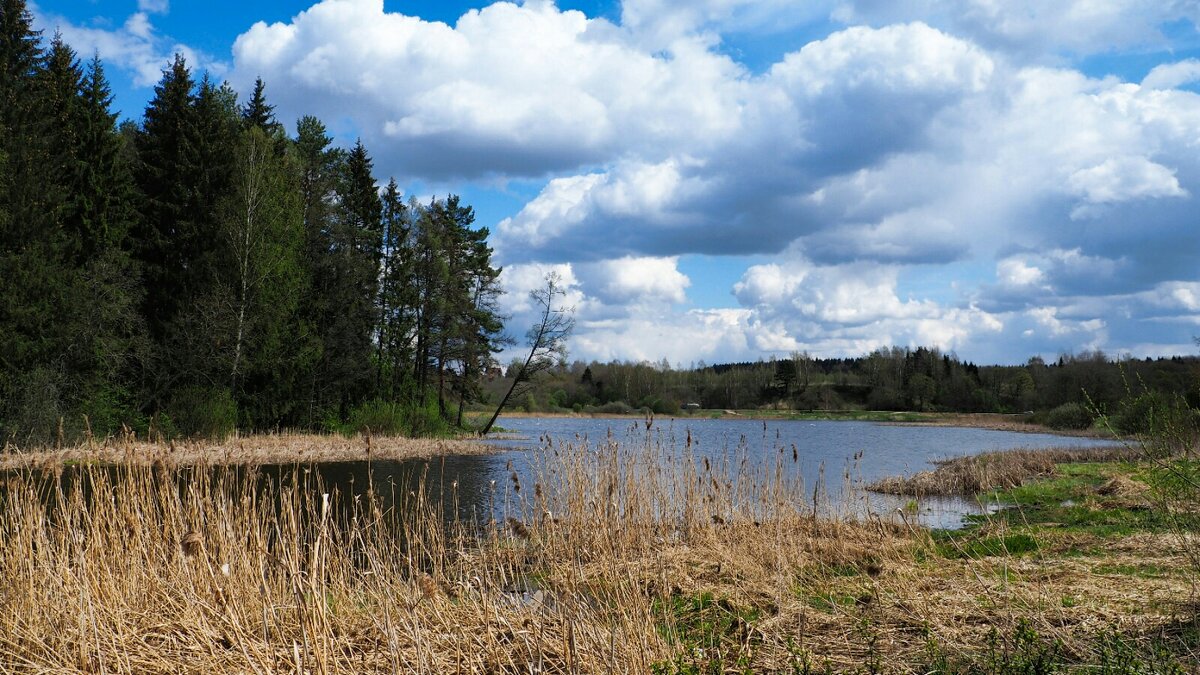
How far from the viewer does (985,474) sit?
17609 millimetres

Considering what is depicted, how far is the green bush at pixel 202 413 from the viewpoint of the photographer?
79.0 feet

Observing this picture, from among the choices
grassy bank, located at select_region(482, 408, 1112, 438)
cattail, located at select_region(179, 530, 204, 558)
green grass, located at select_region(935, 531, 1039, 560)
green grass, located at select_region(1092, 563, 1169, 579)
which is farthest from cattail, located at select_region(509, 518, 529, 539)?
grassy bank, located at select_region(482, 408, 1112, 438)

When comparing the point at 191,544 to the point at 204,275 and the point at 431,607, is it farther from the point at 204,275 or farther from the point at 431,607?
the point at 204,275

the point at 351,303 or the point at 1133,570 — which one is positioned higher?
the point at 351,303

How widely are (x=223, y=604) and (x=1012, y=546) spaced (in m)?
8.29

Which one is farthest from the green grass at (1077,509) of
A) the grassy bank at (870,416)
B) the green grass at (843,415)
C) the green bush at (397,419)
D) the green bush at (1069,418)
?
the green grass at (843,415)

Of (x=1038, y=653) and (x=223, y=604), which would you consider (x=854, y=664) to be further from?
(x=223, y=604)

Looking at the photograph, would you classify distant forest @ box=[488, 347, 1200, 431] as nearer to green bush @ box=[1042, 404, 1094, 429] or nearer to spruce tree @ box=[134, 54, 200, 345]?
green bush @ box=[1042, 404, 1094, 429]

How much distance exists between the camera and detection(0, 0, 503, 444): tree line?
70.5 feet

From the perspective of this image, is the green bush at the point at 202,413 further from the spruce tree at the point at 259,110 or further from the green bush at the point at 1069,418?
the green bush at the point at 1069,418

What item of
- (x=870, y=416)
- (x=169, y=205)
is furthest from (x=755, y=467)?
(x=870, y=416)

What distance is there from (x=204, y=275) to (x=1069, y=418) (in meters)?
45.2

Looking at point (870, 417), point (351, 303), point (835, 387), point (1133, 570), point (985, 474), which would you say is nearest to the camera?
point (1133, 570)

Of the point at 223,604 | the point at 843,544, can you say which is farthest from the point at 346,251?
the point at 223,604
